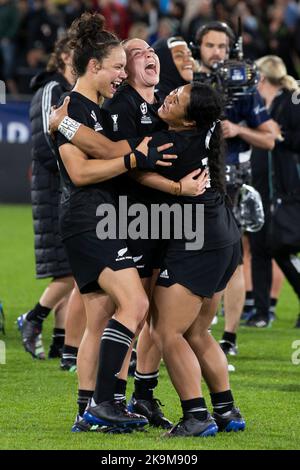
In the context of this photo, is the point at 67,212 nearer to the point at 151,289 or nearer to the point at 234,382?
the point at 151,289

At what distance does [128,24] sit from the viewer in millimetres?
23156

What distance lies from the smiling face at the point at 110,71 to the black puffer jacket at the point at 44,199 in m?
2.62

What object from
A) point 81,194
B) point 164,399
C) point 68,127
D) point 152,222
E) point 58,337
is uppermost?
point 68,127

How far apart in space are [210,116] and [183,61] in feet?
10.1

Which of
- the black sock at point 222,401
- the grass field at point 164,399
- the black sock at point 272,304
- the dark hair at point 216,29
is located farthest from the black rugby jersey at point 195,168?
the black sock at point 272,304

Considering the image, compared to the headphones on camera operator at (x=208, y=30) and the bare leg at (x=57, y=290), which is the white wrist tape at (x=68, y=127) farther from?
the headphones on camera operator at (x=208, y=30)

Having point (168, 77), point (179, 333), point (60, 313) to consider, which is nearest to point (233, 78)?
point (168, 77)

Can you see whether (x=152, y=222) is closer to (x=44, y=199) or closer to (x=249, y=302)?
(x=44, y=199)

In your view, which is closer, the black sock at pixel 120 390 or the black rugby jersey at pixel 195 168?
the black rugby jersey at pixel 195 168

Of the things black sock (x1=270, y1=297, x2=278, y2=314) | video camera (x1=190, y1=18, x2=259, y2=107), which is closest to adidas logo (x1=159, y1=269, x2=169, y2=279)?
video camera (x1=190, y1=18, x2=259, y2=107)

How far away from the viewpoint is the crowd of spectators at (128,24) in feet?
72.5

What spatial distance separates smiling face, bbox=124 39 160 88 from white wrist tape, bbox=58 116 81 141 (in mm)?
612

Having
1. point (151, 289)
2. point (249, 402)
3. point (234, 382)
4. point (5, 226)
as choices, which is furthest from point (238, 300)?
point (5, 226)

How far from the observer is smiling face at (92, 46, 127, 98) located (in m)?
6.48
